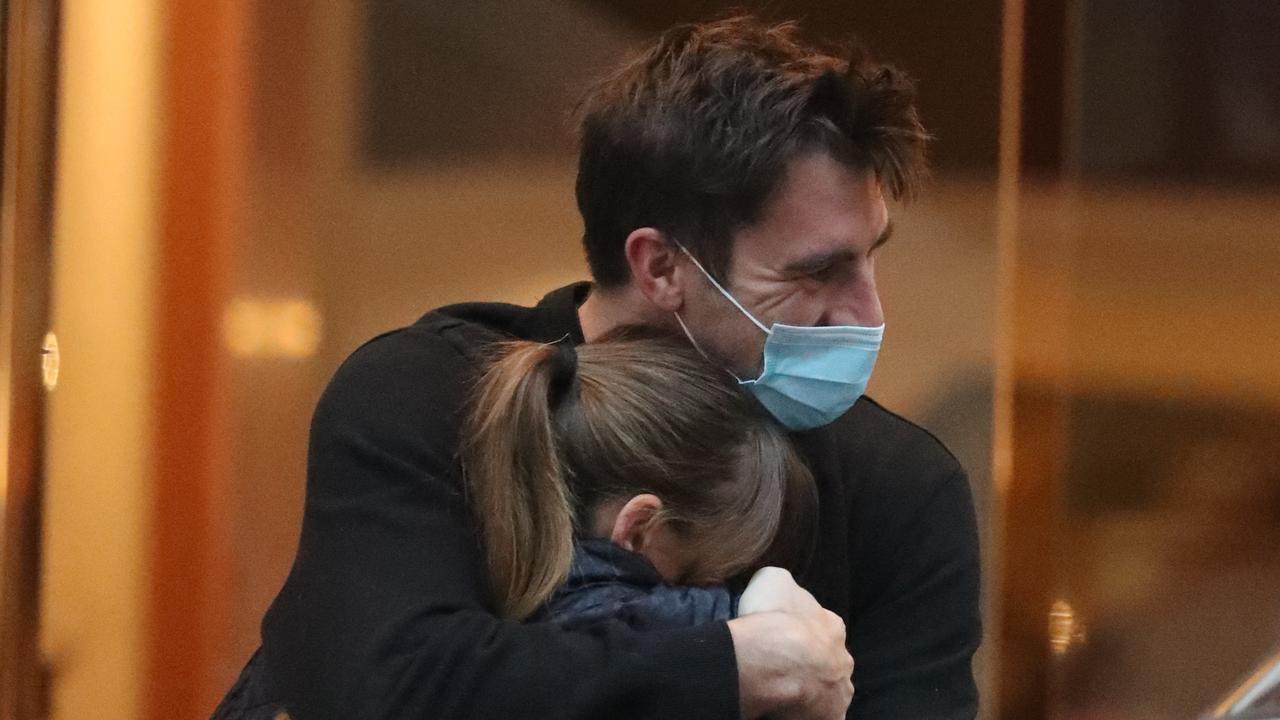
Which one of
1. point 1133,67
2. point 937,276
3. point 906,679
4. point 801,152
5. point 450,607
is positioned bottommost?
point 906,679

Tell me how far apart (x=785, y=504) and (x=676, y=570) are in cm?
16

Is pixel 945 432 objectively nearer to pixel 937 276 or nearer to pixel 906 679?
pixel 937 276

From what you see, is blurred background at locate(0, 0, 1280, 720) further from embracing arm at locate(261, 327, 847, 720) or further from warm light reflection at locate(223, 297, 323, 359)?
embracing arm at locate(261, 327, 847, 720)

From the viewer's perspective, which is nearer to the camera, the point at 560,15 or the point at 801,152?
the point at 801,152

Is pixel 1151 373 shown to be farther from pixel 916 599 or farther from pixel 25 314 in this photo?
pixel 25 314

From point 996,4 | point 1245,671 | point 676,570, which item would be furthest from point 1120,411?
point 676,570

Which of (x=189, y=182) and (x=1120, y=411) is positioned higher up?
(x=189, y=182)

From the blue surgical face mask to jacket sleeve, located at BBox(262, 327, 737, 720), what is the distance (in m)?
0.37

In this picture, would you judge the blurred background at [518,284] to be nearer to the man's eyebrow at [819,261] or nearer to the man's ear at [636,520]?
the man's eyebrow at [819,261]

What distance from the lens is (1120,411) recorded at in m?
3.03

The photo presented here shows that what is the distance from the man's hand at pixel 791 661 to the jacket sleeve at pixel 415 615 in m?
0.03

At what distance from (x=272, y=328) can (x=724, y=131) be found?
1.34 meters

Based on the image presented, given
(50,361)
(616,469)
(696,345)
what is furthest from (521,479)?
(50,361)

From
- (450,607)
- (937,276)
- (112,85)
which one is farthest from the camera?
(937,276)
